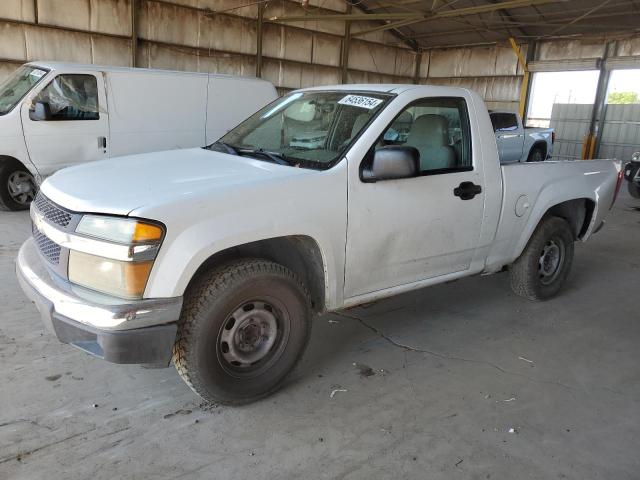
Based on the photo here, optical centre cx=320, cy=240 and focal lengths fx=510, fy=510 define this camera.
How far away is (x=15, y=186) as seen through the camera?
743 centimetres

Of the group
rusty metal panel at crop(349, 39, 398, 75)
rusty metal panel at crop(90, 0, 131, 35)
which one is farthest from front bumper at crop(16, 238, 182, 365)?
rusty metal panel at crop(349, 39, 398, 75)

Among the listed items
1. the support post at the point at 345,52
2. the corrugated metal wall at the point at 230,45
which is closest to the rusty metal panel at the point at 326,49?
the corrugated metal wall at the point at 230,45

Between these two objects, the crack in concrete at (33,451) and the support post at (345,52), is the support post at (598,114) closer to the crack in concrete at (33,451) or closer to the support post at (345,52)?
the support post at (345,52)

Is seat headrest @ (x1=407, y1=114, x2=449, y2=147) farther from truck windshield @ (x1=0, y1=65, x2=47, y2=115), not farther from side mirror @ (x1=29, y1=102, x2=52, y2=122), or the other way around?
truck windshield @ (x1=0, y1=65, x2=47, y2=115)

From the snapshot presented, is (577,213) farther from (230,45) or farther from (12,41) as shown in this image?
(230,45)

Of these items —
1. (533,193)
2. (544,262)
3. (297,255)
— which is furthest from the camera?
(544,262)

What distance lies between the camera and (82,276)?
2428 millimetres

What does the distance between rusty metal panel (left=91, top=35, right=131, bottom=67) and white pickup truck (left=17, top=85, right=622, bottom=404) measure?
12259 millimetres

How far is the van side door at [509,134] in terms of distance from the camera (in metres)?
13.3

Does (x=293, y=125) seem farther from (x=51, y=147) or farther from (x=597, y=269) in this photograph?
(x=51, y=147)

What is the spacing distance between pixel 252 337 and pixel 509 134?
12.3 m

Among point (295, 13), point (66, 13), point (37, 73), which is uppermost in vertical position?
point (295, 13)

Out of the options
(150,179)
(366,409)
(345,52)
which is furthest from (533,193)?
(345,52)

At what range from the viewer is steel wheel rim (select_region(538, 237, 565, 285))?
4.63 metres
